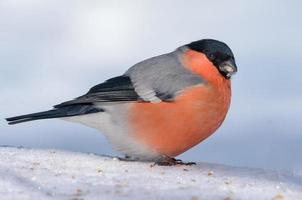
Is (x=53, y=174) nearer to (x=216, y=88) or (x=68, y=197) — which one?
(x=68, y=197)

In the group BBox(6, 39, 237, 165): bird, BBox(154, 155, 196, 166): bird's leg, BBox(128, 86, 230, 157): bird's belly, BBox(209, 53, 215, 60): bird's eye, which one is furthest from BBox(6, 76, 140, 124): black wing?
BBox(209, 53, 215, 60): bird's eye

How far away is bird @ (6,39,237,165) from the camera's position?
18.0ft

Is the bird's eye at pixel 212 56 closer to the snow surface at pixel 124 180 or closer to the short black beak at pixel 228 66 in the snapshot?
the short black beak at pixel 228 66

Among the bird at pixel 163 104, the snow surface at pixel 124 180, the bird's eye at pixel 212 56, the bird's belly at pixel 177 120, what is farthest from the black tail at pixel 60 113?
the bird's eye at pixel 212 56

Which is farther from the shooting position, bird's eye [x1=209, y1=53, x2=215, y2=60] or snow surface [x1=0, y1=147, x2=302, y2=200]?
bird's eye [x1=209, y1=53, x2=215, y2=60]

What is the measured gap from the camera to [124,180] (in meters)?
4.92

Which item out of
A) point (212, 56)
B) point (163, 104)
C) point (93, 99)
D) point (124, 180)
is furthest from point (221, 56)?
point (124, 180)

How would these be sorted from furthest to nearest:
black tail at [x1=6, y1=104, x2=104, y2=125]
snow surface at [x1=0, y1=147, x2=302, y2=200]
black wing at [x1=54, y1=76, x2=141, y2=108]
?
black tail at [x1=6, y1=104, x2=104, y2=125] < black wing at [x1=54, y1=76, x2=141, y2=108] < snow surface at [x1=0, y1=147, x2=302, y2=200]

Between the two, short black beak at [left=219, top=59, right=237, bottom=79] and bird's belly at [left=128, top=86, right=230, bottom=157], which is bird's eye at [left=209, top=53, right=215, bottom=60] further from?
bird's belly at [left=128, top=86, right=230, bottom=157]

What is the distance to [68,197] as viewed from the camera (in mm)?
4461

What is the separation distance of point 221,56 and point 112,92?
862 mm

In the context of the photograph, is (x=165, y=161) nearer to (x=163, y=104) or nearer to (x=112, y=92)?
(x=163, y=104)

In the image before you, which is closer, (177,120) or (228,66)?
(177,120)

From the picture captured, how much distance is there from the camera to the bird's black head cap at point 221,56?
563cm
